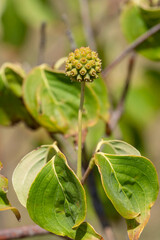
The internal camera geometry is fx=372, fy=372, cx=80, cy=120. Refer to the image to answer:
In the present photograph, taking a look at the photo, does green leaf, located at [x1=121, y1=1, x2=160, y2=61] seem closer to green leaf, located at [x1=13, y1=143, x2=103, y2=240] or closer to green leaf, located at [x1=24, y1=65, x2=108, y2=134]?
green leaf, located at [x1=24, y1=65, x2=108, y2=134]

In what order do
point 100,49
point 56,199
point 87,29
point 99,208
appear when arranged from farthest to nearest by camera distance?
point 100,49 → point 87,29 → point 99,208 → point 56,199

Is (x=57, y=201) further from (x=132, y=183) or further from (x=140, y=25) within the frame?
(x=140, y=25)

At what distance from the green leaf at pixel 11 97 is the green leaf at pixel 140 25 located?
387 mm

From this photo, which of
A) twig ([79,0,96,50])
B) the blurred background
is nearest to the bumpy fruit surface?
twig ([79,0,96,50])

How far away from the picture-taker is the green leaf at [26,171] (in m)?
0.71

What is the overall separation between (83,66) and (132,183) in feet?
0.81

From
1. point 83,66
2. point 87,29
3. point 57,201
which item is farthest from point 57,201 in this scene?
point 87,29

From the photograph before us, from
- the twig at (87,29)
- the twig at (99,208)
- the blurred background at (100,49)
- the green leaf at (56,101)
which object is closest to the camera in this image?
the green leaf at (56,101)

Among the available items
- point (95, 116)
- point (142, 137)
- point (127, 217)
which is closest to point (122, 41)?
point (142, 137)

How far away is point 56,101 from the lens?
36.2 inches

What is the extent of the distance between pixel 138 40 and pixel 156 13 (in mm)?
90

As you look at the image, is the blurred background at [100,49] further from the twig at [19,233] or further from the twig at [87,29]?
the twig at [19,233]

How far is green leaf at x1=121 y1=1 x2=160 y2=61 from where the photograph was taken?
1.10 meters

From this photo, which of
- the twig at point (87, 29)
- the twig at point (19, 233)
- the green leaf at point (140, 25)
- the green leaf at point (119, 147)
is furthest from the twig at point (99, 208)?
the twig at point (87, 29)
